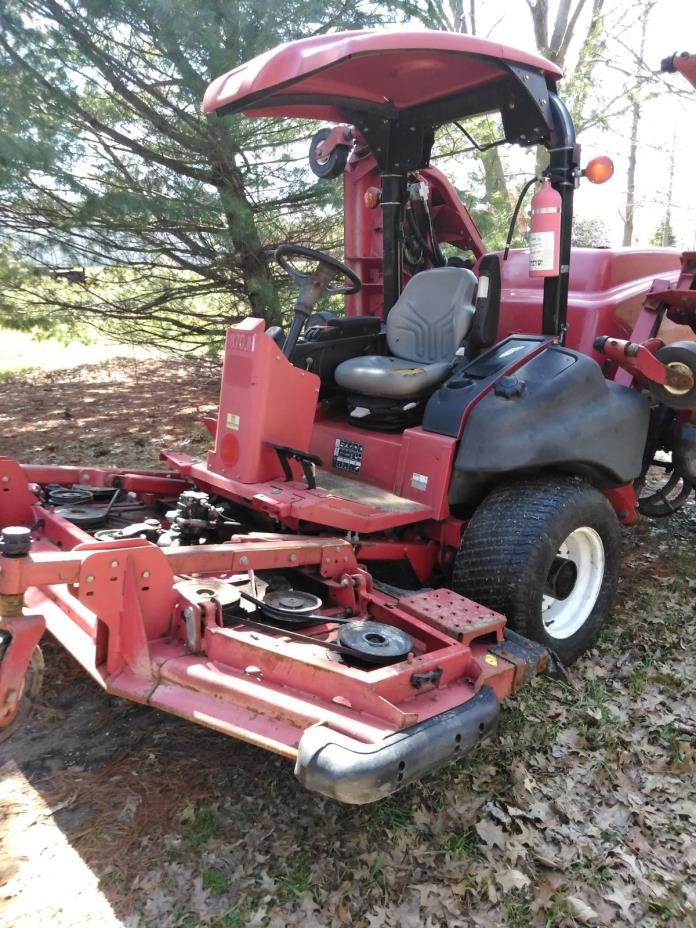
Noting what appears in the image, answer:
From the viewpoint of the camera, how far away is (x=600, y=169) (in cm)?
314

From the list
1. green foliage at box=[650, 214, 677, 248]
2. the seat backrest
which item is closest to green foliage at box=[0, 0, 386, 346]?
the seat backrest

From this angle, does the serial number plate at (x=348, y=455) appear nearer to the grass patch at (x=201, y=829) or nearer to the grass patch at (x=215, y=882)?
the grass patch at (x=201, y=829)

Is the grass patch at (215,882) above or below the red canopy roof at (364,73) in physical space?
below

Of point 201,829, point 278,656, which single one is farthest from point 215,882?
point 278,656

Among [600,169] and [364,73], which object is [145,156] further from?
[600,169]

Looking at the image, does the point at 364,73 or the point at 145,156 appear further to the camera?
the point at 145,156

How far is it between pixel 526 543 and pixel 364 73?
2.02 meters

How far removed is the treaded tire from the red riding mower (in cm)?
1

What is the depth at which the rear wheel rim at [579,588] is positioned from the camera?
322 centimetres

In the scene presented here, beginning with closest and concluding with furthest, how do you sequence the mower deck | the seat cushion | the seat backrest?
the mower deck
the seat cushion
the seat backrest

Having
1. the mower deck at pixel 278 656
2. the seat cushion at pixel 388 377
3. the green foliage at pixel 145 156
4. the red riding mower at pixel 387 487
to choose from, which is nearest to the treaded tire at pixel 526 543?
the red riding mower at pixel 387 487

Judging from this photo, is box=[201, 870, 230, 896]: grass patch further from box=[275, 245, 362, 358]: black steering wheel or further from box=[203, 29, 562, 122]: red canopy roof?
box=[203, 29, 562, 122]: red canopy roof

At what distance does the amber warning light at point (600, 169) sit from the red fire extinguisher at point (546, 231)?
0.51 feet

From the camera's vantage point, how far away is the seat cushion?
3.44m
